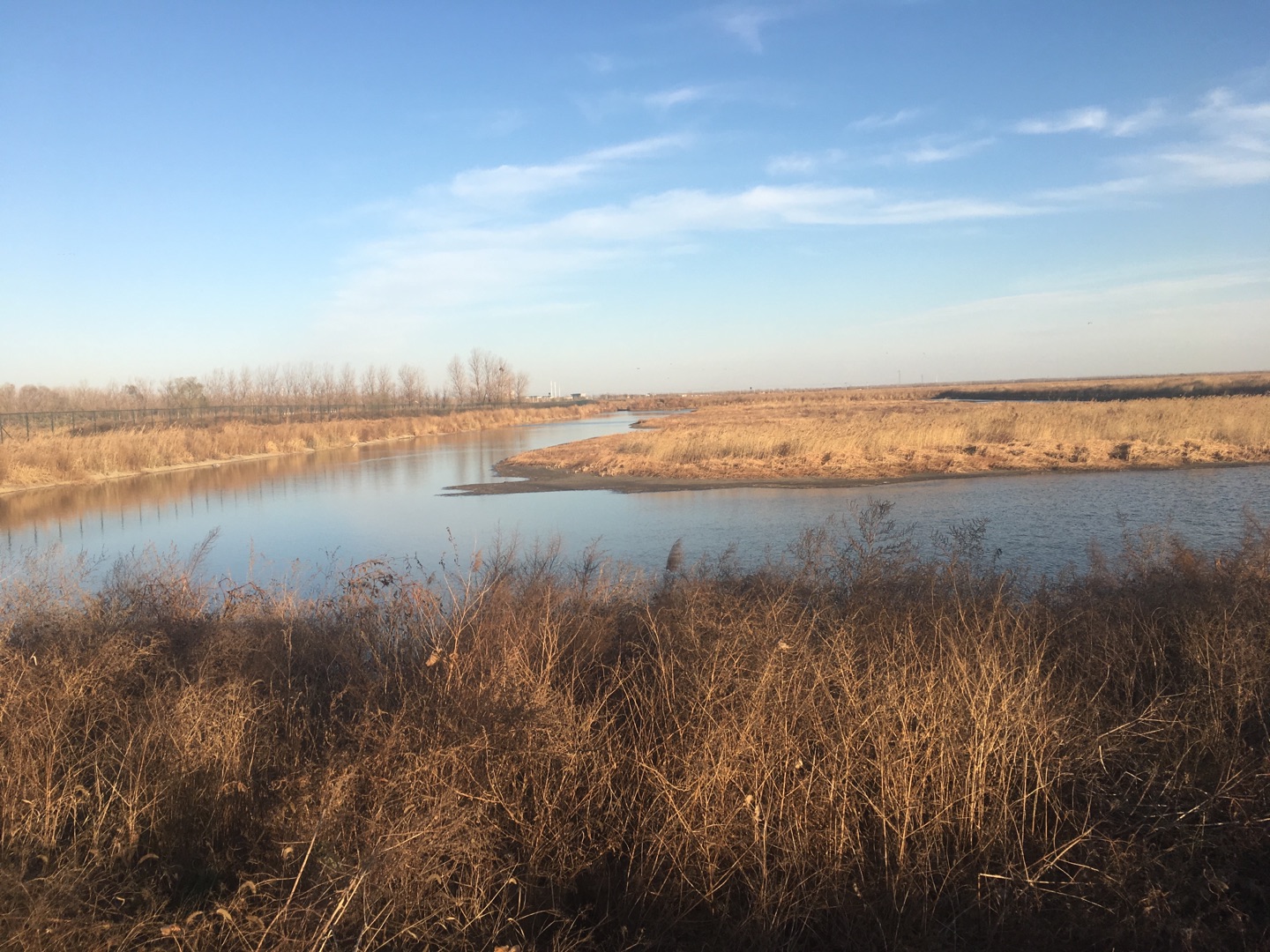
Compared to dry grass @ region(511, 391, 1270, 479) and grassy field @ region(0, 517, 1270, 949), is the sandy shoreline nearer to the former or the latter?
dry grass @ region(511, 391, 1270, 479)

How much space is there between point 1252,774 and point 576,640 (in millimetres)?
4134

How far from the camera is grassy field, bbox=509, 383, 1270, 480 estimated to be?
24.1 meters

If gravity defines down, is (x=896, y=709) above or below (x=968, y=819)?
above

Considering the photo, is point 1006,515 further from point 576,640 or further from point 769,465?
point 576,640

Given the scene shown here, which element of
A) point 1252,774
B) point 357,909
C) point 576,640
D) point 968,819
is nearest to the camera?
point 357,909

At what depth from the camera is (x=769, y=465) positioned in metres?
25.1

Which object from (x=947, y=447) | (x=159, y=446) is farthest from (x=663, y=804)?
(x=159, y=446)

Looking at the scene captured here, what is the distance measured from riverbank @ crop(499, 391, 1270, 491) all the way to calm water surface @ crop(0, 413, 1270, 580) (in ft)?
6.49

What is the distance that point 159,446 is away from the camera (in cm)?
3338

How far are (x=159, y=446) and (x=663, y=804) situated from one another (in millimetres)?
35319

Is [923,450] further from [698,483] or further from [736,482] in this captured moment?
[698,483]

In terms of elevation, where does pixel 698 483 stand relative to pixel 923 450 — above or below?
below

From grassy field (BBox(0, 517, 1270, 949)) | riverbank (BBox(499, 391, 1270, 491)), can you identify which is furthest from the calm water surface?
grassy field (BBox(0, 517, 1270, 949))

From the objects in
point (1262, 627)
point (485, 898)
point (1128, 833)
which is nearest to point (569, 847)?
point (485, 898)
